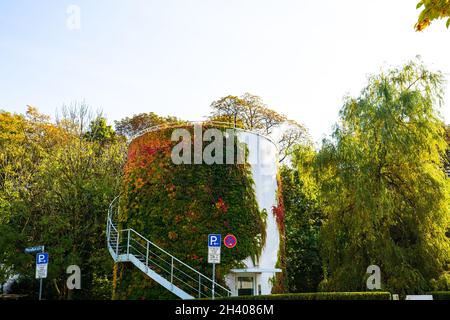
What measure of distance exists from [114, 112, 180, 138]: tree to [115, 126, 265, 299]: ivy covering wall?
918 inches

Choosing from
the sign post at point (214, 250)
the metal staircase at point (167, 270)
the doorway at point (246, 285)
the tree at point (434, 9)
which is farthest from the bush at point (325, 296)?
the tree at point (434, 9)

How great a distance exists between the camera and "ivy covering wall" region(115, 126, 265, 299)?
1844cm

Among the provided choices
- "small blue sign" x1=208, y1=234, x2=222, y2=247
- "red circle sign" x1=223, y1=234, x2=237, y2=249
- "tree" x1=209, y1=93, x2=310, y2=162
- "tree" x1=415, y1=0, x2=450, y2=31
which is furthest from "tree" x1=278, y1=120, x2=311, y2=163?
"tree" x1=415, y1=0, x2=450, y2=31

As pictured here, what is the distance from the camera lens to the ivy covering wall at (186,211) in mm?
18438

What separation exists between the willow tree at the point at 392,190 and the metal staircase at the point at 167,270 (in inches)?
260

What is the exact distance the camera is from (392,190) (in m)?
21.5

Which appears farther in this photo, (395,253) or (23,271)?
(23,271)

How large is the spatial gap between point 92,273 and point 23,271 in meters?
4.22

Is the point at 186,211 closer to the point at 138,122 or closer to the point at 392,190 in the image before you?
the point at 392,190

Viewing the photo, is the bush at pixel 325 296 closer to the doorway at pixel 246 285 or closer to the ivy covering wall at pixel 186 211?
the ivy covering wall at pixel 186 211

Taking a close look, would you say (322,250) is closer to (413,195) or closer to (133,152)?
(413,195)

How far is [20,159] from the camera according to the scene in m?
30.8
